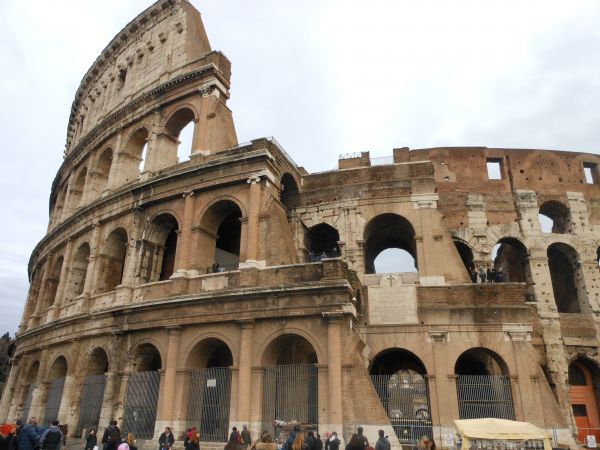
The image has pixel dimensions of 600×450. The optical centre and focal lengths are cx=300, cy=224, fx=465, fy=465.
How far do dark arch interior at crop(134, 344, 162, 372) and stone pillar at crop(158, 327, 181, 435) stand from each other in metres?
1.48

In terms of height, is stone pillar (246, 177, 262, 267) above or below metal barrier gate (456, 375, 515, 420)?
above

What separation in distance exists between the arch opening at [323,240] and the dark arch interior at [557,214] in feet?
26.1

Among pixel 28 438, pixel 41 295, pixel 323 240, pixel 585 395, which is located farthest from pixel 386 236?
pixel 41 295

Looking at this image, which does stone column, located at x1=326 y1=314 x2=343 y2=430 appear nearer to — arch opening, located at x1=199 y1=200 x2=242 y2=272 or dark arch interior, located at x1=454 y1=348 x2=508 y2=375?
arch opening, located at x1=199 y1=200 x2=242 y2=272

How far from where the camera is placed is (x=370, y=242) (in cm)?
1788

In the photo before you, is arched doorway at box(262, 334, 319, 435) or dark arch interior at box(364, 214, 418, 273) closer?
arched doorway at box(262, 334, 319, 435)

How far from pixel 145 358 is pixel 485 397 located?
1003 centimetres

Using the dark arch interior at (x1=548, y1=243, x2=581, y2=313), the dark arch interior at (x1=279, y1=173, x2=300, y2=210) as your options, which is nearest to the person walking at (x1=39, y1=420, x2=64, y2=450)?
the dark arch interior at (x1=279, y1=173, x2=300, y2=210)

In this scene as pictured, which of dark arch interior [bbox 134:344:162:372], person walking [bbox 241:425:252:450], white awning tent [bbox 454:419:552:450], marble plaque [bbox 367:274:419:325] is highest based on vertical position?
marble plaque [bbox 367:274:419:325]

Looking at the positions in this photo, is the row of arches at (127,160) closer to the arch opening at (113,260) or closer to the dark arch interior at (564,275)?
the arch opening at (113,260)

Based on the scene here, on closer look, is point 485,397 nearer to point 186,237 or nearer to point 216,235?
point 216,235

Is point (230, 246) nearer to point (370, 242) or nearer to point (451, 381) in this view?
point (370, 242)

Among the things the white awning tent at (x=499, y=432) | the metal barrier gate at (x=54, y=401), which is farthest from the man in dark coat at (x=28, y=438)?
the metal barrier gate at (x=54, y=401)

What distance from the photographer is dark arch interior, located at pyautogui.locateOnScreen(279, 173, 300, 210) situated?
53.5 ft
